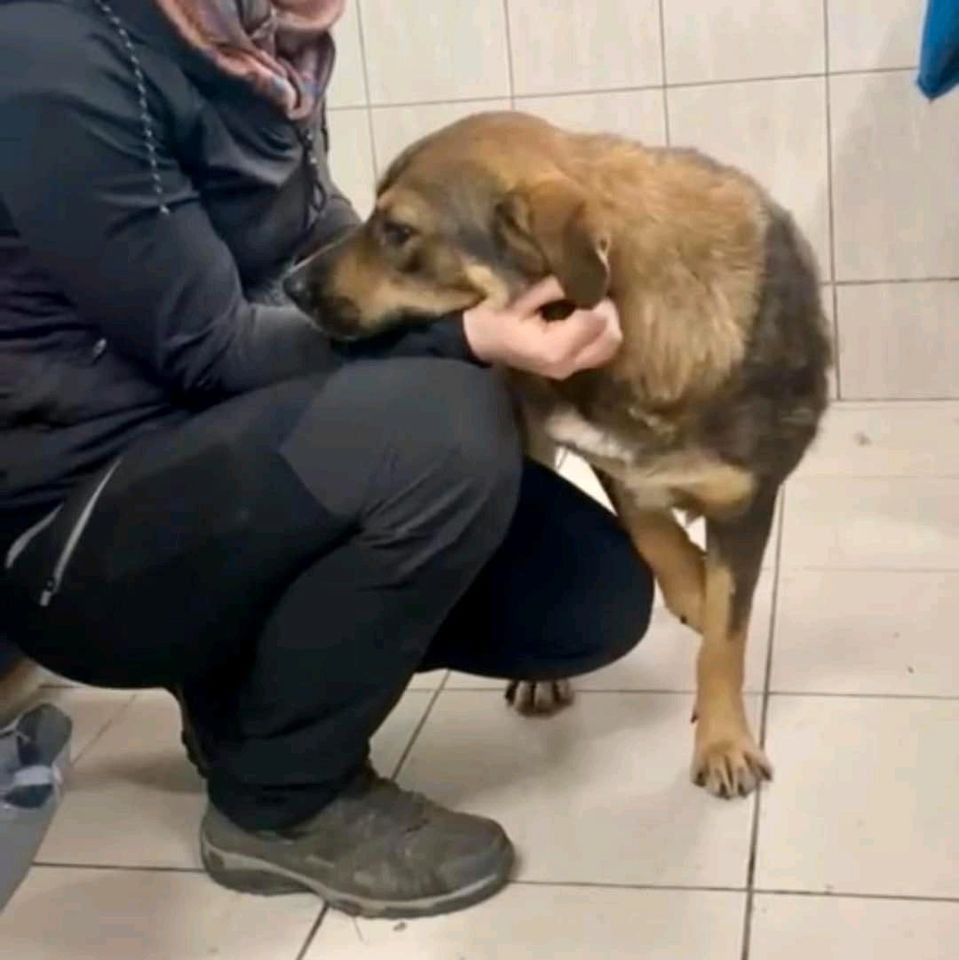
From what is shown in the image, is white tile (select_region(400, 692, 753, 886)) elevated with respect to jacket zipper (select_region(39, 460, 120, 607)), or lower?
lower

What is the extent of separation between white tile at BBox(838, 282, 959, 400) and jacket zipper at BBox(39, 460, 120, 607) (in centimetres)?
197

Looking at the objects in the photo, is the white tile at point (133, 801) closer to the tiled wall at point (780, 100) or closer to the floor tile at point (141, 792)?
the floor tile at point (141, 792)

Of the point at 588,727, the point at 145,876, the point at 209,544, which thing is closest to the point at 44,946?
the point at 145,876

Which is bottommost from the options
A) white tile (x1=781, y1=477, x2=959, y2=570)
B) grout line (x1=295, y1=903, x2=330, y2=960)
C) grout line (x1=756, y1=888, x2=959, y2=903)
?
white tile (x1=781, y1=477, x2=959, y2=570)

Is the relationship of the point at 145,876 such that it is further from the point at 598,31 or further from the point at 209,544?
the point at 598,31

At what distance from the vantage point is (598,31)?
293 cm

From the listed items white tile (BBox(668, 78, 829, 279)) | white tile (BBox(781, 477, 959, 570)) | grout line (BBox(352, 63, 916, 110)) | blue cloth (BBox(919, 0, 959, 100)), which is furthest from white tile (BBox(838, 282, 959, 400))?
blue cloth (BBox(919, 0, 959, 100))

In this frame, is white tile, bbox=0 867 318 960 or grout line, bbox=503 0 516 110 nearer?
white tile, bbox=0 867 318 960

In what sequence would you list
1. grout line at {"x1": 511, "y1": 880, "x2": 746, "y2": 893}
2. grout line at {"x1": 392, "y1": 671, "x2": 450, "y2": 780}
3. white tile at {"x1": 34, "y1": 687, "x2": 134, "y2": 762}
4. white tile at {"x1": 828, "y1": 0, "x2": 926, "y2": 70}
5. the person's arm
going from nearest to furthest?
1. the person's arm
2. grout line at {"x1": 511, "y1": 880, "x2": 746, "y2": 893}
3. grout line at {"x1": 392, "y1": 671, "x2": 450, "y2": 780}
4. white tile at {"x1": 34, "y1": 687, "x2": 134, "y2": 762}
5. white tile at {"x1": 828, "y1": 0, "x2": 926, "y2": 70}

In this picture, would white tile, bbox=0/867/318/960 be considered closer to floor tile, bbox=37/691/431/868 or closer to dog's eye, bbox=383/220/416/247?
floor tile, bbox=37/691/431/868

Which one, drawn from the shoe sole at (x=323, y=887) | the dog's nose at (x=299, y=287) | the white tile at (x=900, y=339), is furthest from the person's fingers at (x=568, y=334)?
the white tile at (x=900, y=339)

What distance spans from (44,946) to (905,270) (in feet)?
6.86

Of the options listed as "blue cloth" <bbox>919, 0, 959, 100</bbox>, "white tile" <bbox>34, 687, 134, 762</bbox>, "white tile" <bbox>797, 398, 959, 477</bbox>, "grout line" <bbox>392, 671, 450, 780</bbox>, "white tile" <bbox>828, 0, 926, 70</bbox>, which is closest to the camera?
"grout line" <bbox>392, 671, 450, 780</bbox>

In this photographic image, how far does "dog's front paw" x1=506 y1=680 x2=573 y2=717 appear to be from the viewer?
6.02 ft
